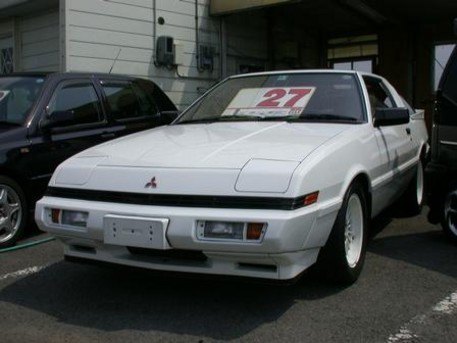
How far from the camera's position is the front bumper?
3.08 meters

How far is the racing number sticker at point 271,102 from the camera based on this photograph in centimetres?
448

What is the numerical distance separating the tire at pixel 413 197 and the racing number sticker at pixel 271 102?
6.66 ft

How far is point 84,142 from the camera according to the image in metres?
5.94

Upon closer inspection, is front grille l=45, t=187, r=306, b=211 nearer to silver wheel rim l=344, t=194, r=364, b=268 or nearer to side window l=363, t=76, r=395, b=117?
silver wheel rim l=344, t=194, r=364, b=268

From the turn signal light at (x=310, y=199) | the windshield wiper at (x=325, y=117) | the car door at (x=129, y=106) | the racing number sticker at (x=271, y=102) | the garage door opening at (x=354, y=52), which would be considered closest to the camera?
the turn signal light at (x=310, y=199)


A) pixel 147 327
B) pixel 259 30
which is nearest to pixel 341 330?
pixel 147 327

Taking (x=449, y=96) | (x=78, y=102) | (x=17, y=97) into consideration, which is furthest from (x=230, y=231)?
(x=17, y=97)

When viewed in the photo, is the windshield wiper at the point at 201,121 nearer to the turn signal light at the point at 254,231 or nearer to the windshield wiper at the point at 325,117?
the windshield wiper at the point at 325,117

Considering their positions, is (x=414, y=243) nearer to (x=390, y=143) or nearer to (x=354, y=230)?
(x=390, y=143)

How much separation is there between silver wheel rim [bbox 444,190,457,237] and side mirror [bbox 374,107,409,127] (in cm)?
106

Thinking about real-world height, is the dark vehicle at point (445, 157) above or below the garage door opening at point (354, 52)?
below

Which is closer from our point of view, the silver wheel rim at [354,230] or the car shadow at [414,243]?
the silver wheel rim at [354,230]

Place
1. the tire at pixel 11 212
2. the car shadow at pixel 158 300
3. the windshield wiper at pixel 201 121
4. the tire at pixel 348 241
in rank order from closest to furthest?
1. the car shadow at pixel 158 300
2. the tire at pixel 348 241
3. the windshield wiper at pixel 201 121
4. the tire at pixel 11 212

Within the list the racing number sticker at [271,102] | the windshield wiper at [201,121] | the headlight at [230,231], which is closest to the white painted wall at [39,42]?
the windshield wiper at [201,121]
